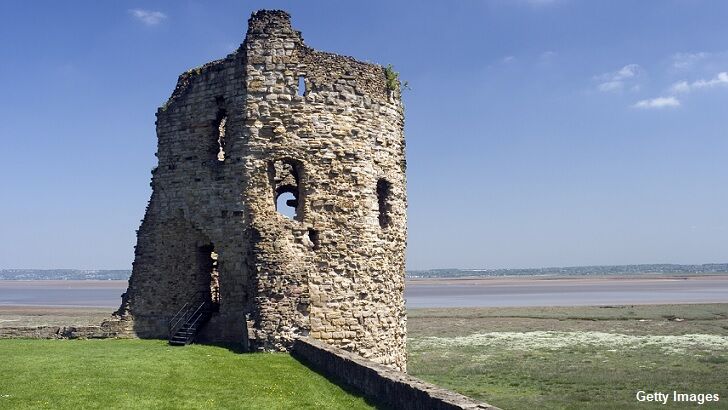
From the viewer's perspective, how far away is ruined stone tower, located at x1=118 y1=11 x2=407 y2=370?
14.5 meters

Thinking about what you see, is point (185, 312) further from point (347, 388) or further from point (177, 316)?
point (347, 388)

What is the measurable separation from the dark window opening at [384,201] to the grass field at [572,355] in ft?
28.8

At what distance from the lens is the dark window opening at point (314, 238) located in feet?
48.8

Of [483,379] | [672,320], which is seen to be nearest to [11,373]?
[483,379]

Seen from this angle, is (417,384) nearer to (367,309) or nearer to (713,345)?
(367,309)

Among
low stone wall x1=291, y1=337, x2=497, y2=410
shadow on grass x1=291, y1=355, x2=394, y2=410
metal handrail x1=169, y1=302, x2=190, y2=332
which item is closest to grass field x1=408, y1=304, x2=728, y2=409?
metal handrail x1=169, y1=302, x2=190, y2=332

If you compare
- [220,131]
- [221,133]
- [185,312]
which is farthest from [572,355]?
[220,131]

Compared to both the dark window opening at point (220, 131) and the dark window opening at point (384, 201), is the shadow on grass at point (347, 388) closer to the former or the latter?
the dark window opening at point (384, 201)

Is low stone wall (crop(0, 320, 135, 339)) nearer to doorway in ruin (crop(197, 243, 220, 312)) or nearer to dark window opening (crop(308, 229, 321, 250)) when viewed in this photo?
doorway in ruin (crop(197, 243, 220, 312))

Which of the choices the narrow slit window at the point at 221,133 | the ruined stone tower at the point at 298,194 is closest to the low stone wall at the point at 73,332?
the ruined stone tower at the point at 298,194

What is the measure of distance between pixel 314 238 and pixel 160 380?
190 inches

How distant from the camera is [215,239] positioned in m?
15.3

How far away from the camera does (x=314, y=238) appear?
14.9 m

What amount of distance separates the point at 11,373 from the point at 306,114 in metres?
7.42
